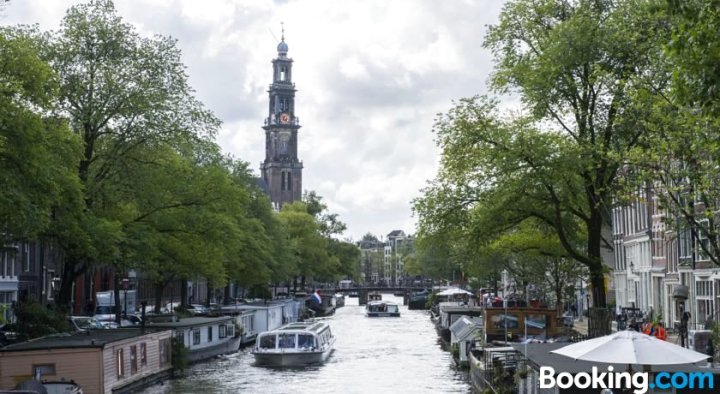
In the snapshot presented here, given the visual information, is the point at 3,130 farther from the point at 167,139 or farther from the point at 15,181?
the point at 167,139

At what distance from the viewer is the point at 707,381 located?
78.1 ft

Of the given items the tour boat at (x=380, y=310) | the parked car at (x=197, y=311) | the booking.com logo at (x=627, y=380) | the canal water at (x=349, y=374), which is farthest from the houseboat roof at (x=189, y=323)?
the tour boat at (x=380, y=310)

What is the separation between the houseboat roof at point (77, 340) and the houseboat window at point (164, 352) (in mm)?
3201

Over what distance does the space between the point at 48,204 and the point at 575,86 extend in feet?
67.9

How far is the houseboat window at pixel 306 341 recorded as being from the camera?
61.1m

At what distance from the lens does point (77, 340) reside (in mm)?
41125

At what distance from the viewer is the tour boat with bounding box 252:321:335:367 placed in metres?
59.2

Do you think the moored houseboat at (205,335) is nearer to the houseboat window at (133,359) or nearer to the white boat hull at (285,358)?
the white boat hull at (285,358)

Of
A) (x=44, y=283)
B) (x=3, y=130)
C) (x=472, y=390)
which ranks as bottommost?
(x=472, y=390)

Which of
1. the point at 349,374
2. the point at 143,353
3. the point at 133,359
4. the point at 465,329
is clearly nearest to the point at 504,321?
the point at 465,329

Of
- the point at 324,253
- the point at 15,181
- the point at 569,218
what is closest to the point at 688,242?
the point at 569,218

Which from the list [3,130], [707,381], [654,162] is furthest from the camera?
[3,130]

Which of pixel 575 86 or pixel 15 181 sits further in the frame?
pixel 575 86

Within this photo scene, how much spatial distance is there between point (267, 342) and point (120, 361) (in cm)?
1906
